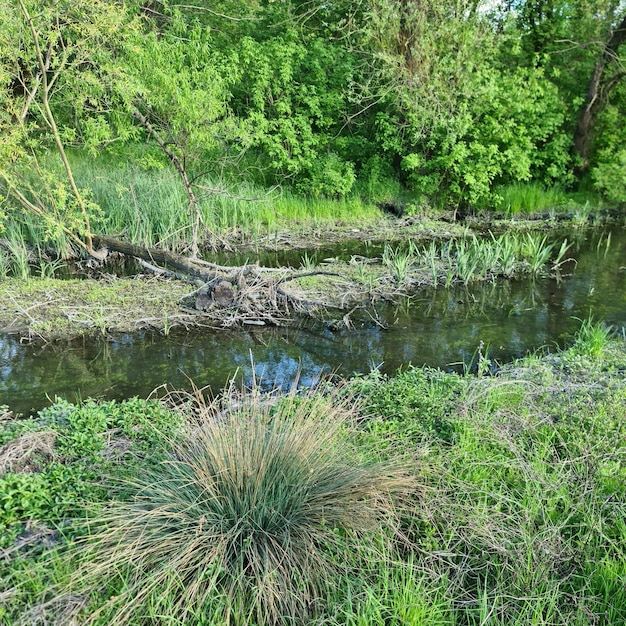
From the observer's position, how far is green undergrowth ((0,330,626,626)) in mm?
2111

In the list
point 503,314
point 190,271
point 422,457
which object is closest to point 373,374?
point 422,457

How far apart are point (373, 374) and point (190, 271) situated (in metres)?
3.82

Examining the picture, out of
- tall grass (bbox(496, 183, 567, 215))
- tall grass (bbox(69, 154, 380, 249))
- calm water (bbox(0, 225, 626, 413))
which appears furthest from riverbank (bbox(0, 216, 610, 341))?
tall grass (bbox(496, 183, 567, 215))

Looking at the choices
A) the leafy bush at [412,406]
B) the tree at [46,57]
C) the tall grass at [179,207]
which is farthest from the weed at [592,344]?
the tree at [46,57]

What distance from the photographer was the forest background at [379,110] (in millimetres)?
9375

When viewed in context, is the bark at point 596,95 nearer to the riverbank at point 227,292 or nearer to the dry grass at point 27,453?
the riverbank at point 227,292

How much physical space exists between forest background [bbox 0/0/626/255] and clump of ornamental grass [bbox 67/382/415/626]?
596 centimetres

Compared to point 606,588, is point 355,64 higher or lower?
higher

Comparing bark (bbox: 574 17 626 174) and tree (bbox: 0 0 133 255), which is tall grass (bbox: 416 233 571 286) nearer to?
tree (bbox: 0 0 133 255)

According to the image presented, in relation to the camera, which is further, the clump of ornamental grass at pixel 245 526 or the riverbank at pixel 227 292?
the riverbank at pixel 227 292

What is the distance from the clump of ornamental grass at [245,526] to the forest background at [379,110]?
235 inches

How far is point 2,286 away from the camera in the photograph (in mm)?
6898

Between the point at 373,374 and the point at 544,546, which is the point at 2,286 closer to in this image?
the point at 373,374

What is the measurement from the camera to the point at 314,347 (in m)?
5.86
